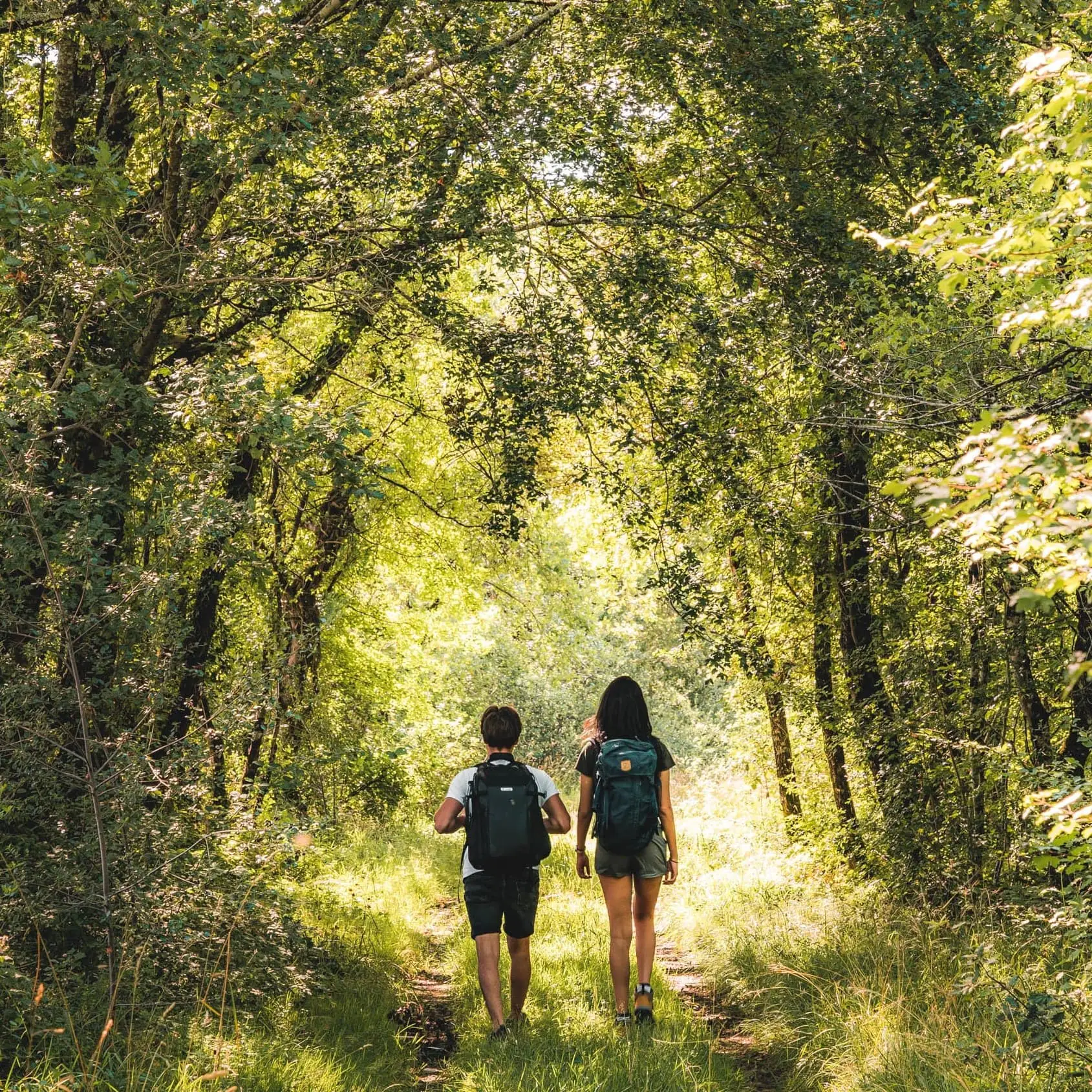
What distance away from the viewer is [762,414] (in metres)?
8.39

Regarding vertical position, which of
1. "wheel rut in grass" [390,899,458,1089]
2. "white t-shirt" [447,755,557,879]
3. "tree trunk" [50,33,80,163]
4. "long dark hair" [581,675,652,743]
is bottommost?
"wheel rut in grass" [390,899,458,1089]

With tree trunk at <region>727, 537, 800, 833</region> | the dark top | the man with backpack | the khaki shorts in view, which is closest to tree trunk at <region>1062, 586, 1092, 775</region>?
tree trunk at <region>727, 537, 800, 833</region>

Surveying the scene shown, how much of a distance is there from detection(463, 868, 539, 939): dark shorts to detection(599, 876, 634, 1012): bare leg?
549 mm

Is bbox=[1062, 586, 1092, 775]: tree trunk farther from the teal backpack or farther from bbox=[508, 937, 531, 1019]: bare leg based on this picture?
bbox=[508, 937, 531, 1019]: bare leg

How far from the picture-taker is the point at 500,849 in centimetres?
610

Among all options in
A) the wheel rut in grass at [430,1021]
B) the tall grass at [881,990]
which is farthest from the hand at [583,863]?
the tall grass at [881,990]

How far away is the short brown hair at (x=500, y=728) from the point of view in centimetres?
639

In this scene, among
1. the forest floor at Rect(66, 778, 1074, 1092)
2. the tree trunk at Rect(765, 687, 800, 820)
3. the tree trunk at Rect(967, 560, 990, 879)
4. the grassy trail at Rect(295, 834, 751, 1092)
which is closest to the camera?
the forest floor at Rect(66, 778, 1074, 1092)

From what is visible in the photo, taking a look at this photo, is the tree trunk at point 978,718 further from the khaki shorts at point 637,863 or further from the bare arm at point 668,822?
the khaki shorts at point 637,863

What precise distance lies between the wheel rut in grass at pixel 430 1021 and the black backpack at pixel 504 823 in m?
1.25

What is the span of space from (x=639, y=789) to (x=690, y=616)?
2.09 m

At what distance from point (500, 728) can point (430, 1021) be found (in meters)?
2.45

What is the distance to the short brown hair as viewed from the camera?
251 inches

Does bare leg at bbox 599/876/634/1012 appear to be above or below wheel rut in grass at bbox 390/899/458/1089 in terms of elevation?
above
